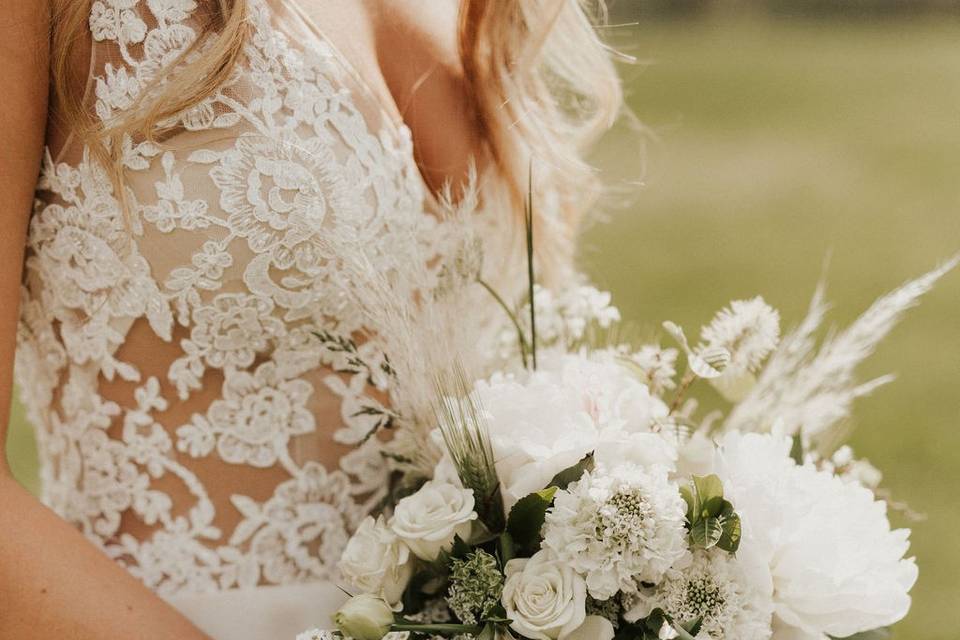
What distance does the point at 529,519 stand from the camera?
126cm

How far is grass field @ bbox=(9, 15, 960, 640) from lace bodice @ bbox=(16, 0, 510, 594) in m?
1.22

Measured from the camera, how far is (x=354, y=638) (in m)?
1.23

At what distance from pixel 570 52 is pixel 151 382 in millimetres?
1073

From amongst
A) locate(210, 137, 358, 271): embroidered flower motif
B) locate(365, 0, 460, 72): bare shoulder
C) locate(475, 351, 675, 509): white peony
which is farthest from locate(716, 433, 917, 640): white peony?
locate(365, 0, 460, 72): bare shoulder

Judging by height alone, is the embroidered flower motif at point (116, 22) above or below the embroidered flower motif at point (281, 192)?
above

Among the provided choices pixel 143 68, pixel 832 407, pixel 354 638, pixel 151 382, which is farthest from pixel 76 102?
pixel 832 407

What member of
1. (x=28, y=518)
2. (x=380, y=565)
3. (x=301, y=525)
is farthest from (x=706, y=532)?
(x=28, y=518)

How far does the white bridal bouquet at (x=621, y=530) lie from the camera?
3.92 ft

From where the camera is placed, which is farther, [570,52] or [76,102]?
[570,52]

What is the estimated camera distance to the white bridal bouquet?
1.19 m

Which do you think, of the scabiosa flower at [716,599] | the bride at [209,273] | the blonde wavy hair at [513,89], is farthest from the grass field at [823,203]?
the scabiosa flower at [716,599]

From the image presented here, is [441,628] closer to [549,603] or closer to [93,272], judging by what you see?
[549,603]

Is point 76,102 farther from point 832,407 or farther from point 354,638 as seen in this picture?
point 832,407

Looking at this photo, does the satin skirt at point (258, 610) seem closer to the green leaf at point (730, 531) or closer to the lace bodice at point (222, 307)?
the lace bodice at point (222, 307)
